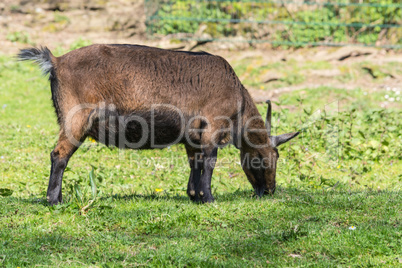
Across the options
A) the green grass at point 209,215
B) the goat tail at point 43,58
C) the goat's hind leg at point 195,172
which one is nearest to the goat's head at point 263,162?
the green grass at point 209,215

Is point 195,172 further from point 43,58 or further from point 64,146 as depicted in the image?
point 43,58

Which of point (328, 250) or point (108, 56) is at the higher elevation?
point (108, 56)

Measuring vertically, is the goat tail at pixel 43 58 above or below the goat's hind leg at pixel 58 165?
above

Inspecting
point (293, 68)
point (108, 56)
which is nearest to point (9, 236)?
point (108, 56)

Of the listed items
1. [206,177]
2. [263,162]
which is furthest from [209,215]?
[263,162]

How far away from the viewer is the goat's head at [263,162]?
6.30m

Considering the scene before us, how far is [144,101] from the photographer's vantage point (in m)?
5.31

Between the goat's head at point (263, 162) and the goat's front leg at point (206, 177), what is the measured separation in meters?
0.72

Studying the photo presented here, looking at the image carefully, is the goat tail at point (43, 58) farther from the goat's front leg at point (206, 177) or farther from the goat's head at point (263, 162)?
the goat's head at point (263, 162)

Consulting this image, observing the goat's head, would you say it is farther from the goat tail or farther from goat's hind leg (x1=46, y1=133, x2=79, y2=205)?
the goat tail

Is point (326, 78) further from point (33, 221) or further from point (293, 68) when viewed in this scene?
point (33, 221)

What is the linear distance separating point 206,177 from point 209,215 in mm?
841

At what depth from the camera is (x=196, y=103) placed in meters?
5.62

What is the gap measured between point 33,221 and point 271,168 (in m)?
2.92
